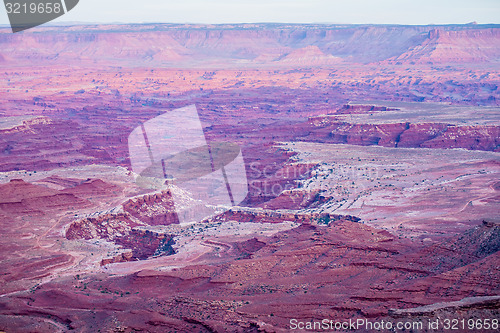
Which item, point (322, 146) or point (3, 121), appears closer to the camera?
point (322, 146)

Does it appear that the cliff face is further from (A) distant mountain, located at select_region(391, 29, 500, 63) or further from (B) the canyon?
(A) distant mountain, located at select_region(391, 29, 500, 63)

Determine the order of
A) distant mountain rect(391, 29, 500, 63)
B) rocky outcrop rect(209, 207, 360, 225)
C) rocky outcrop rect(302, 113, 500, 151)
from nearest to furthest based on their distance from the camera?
rocky outcrop rect(209, 207, 360, 225) → rocky outcrop rect(302, 113, 500, 151) → distant mountain rect(391, 29, 500, 63)

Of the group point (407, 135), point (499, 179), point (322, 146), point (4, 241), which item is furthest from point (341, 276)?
point (407, 135)

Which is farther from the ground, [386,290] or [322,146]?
[386,290]

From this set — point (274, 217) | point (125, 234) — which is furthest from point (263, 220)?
point (125, 234)

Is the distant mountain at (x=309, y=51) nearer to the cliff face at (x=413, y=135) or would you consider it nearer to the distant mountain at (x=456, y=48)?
the distant mountain at (x=456, y=48)

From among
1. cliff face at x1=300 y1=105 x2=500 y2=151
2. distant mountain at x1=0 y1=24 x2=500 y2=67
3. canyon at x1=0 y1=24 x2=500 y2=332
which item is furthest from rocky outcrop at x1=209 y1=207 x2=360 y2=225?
distant mountain at x1=0 y1=24 x2=500 y2=67

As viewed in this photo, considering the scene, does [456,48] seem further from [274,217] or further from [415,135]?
[274,217]

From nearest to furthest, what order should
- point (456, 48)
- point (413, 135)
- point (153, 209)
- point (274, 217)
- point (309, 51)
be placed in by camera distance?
point (274, 217) < point (153, 209) < point (413, 135) < point (456, 48) < point (309, 51)

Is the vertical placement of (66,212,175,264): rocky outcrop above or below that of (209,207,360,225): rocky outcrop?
above

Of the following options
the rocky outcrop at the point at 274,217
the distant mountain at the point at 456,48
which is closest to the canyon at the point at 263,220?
the rocky outcrop at the point at 274,217

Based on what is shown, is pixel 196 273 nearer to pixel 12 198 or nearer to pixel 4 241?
pixel 4 241
